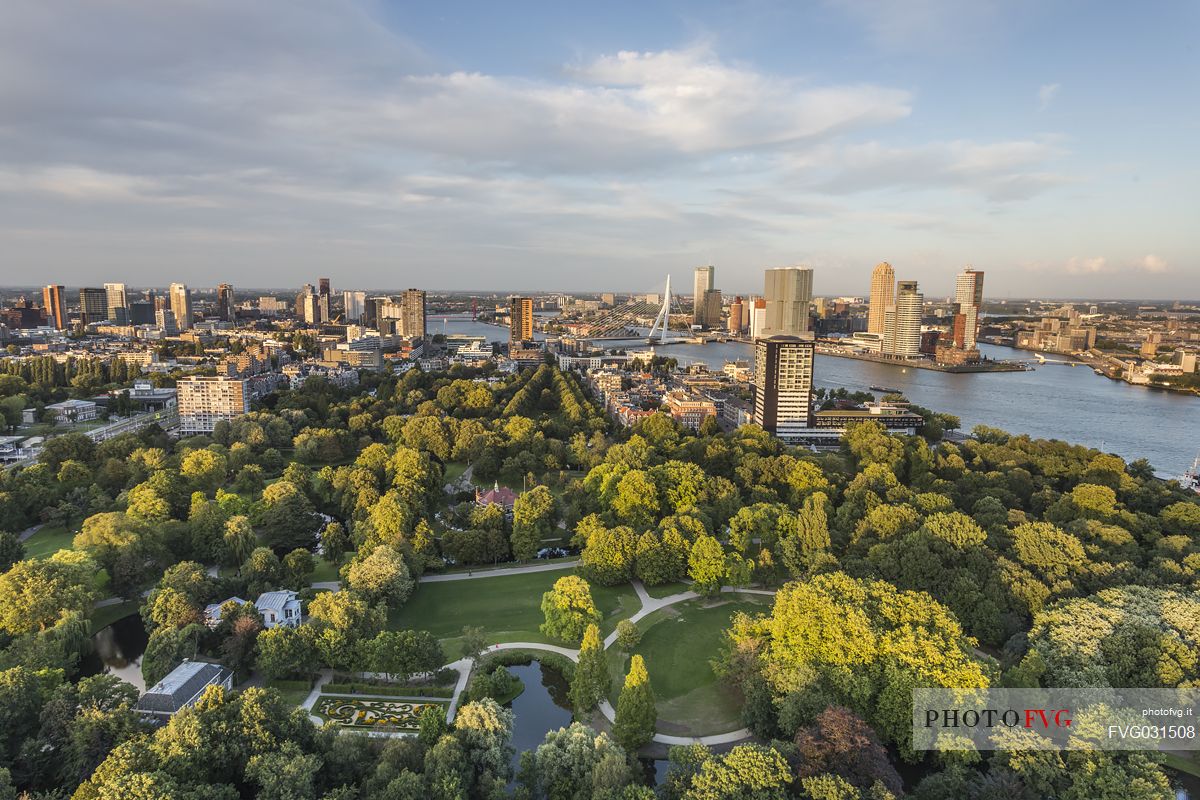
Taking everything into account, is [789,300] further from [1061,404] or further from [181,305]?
[181,305]

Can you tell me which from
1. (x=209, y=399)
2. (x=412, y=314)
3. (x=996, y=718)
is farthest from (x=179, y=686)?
(x=412, y=314)

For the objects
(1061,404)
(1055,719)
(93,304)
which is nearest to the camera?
(1055,719)

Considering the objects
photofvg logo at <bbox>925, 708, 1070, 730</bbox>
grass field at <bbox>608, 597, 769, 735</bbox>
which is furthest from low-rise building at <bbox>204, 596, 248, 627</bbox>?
photofvg logo at <bbox>925, 708, 1070, 730</bbox>

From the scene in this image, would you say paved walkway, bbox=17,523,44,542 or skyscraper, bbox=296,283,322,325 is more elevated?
skyscraper, bbox=296,283,322,325

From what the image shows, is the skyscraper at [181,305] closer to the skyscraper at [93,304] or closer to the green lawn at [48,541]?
the skyscraper at [93,304]

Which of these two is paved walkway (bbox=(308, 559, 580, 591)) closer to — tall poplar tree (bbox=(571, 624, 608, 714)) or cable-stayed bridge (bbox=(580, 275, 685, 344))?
tall poplar tree (bbox=(571, 624, 608, 714))
